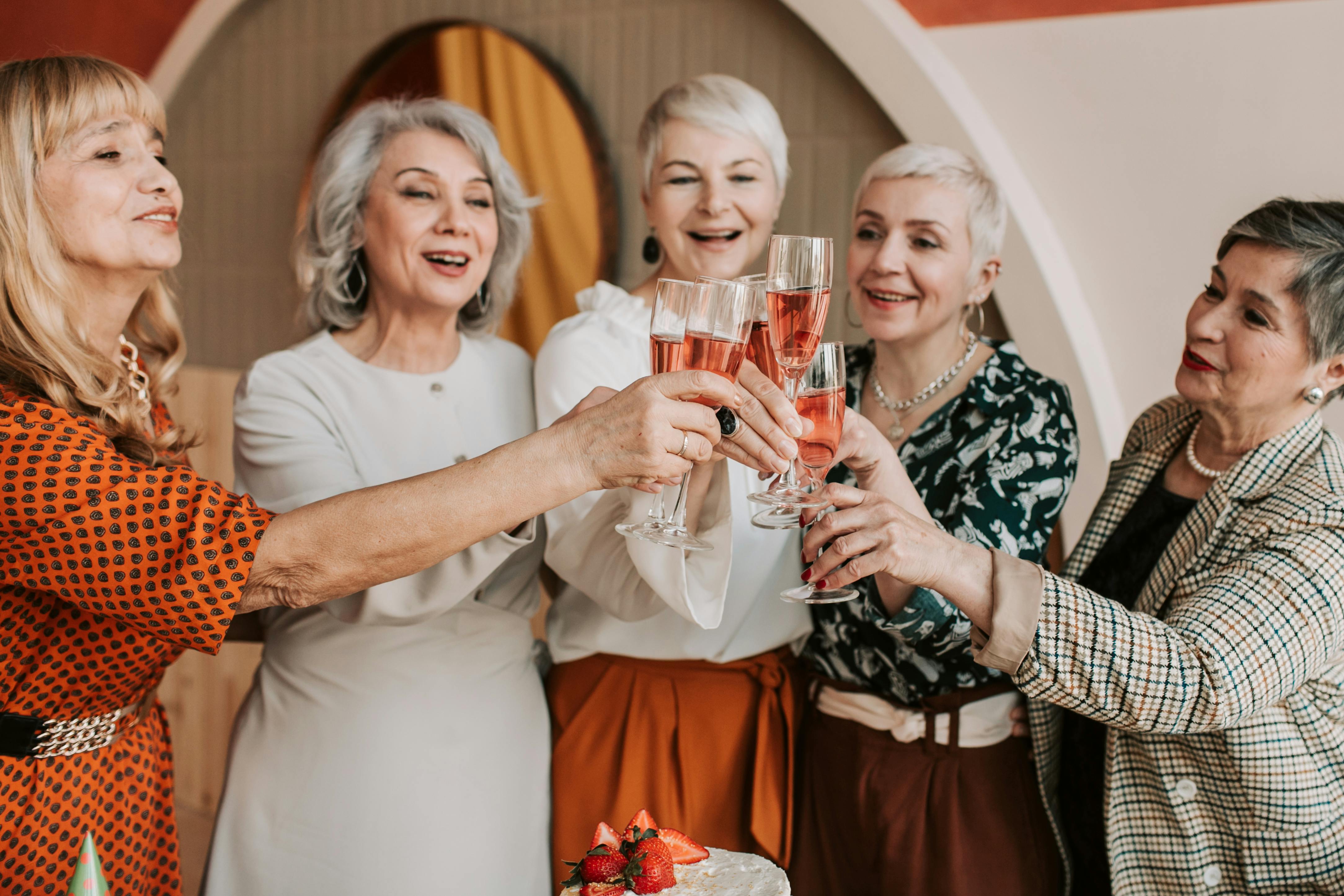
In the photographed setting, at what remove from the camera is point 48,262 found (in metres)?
1.49

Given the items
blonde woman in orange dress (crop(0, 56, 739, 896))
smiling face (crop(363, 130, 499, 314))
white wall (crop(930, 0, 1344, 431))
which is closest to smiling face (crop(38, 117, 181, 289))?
blonde woman in orange dress (crop(0, 56, 739, 896))

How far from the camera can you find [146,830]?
1682 millimetres

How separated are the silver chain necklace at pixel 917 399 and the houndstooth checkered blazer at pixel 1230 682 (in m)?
0.48

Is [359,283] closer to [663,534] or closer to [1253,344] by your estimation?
[663,534]

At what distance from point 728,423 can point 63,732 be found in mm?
1079

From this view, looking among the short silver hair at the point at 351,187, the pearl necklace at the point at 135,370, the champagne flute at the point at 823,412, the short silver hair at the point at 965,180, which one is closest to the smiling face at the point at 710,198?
the short silver hair at the point at 965,180

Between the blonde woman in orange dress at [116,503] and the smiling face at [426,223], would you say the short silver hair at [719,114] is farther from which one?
the blonde woman in orange dress at [116,503]

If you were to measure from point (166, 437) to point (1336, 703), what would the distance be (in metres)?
1.88

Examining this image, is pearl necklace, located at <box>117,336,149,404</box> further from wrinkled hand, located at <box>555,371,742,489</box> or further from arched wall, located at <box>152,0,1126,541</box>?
arched wall, located at <box>152,0,1126,541</box>

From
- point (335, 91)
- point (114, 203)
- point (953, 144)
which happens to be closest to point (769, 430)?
point (114, 203)

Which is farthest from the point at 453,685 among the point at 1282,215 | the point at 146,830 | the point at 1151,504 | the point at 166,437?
the point at 1282,215

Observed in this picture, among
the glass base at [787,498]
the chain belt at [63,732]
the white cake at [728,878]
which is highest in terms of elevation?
the glass base at [787,498]

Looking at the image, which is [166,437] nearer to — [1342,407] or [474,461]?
[474,461]

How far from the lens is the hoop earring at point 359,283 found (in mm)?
2074
